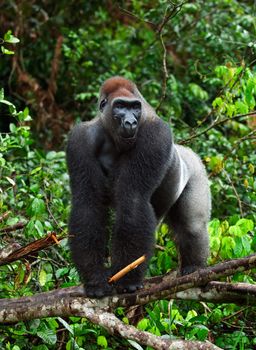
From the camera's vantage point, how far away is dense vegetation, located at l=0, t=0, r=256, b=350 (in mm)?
Result: 5078

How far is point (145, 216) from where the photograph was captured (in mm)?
4086

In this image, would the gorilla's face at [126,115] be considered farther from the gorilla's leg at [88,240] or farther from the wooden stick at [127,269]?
the wooden stick at [127,269]

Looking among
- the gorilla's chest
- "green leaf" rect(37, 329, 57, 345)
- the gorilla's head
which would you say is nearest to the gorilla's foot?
"green leaf" rect(37, 329, 57, 345)

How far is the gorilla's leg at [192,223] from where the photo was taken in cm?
472

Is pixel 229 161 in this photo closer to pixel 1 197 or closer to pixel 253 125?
pixel 253 125

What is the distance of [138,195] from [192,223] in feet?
2.74

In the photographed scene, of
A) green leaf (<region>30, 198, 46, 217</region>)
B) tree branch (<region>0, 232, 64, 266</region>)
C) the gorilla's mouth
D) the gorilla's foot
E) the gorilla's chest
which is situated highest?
the gorilla's mouth

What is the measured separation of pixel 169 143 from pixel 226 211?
2.34 m

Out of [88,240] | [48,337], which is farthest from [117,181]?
[48,337]

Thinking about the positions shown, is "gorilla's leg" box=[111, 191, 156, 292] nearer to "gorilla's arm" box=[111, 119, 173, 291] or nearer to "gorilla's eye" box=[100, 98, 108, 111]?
"gorilla's arm" box=[111, 119, 173, 291]

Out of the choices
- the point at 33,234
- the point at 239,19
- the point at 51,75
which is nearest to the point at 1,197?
the point at 33,234

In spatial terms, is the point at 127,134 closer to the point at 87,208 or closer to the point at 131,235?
the point at 87,208

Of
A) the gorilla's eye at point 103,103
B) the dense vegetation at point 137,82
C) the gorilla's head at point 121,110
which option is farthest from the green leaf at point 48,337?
the gorilla's eye at point 103,103

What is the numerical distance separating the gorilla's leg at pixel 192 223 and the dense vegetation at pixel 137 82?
3.9 inches
